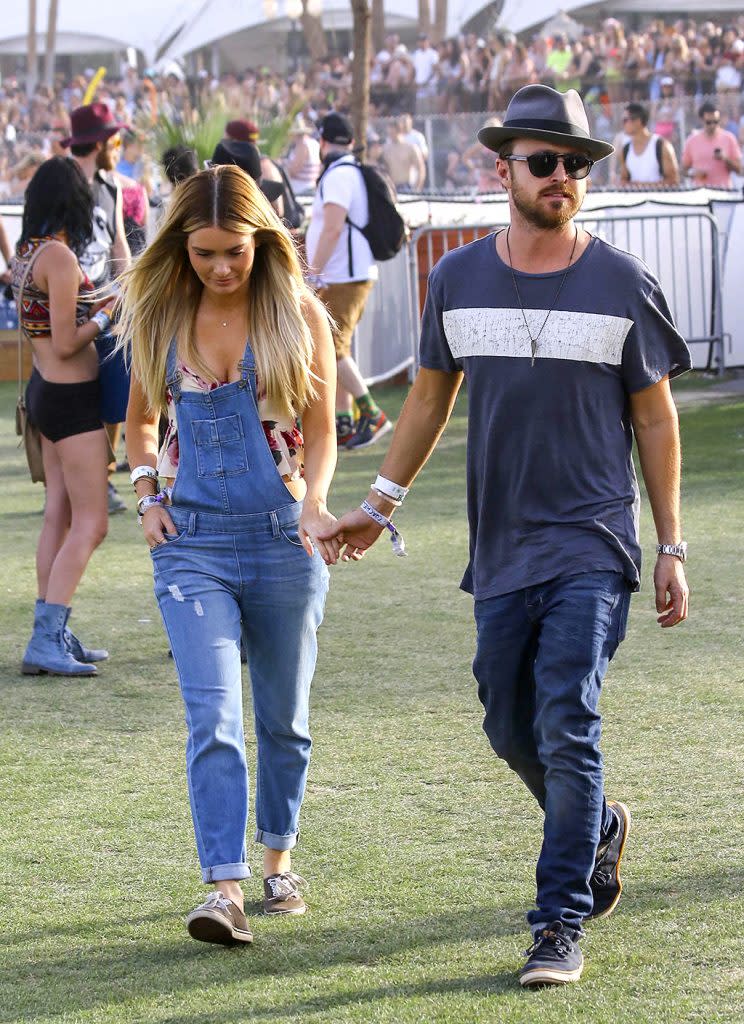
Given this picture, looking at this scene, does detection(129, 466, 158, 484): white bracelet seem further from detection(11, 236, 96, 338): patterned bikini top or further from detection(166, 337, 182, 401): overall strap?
detection(11, 236, 96, 338): patterned bikini top

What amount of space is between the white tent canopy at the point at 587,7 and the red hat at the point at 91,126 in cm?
2374

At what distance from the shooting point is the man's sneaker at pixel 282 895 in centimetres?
407

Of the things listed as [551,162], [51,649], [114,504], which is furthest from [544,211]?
[114,504]

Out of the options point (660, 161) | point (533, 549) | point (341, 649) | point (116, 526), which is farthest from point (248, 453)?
point (660, 161)

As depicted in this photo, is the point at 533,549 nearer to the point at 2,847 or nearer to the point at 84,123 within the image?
the point at 2,847

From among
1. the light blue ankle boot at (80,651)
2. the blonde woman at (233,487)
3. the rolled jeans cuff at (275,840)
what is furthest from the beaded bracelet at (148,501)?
the light blue ankle boot at (80,651)

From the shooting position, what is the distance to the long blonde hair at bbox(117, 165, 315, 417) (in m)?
3.90

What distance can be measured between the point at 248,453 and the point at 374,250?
707cm

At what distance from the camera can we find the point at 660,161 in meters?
17.0

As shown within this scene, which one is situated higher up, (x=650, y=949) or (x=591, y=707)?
(x=591, y=707)

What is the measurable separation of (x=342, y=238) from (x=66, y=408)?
4777mm

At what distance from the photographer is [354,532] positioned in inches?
154

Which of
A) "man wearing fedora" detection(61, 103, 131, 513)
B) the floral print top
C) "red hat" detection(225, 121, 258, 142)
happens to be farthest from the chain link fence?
the floral print top

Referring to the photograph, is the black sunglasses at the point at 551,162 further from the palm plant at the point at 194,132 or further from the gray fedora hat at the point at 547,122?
the palm plant at the point at 194,132
